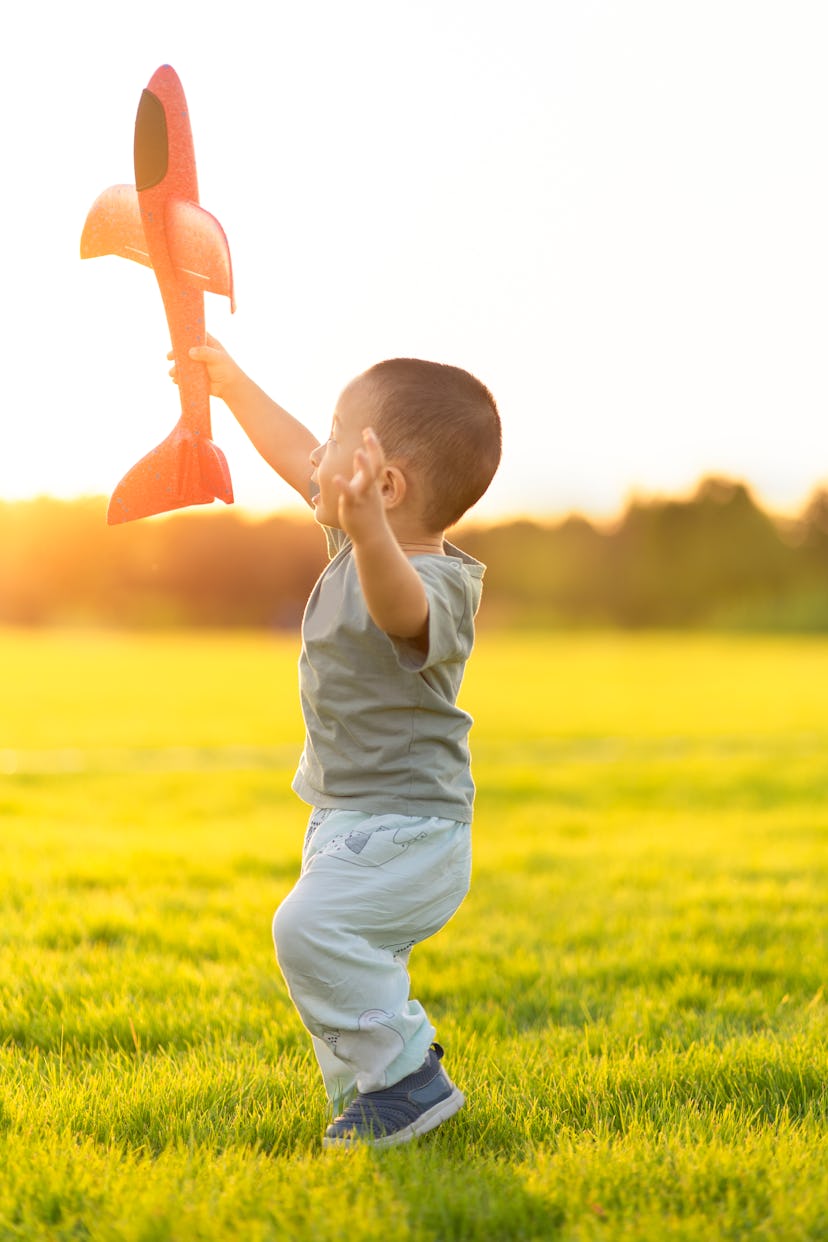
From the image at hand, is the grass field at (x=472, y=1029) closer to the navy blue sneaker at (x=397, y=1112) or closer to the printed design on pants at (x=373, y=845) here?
the navy blue sneaker at (x=397, y=1112)

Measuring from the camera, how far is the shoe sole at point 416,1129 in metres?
2.47

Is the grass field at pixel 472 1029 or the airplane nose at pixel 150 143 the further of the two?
the airplane nose at pixel 150 143

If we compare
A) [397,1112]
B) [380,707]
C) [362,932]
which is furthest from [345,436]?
[397,1112]

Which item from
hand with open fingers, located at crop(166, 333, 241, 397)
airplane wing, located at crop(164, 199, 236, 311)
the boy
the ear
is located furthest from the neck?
airplane wing, located at crop(164, 199, 236, 311)

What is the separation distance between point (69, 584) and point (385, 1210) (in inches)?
1446

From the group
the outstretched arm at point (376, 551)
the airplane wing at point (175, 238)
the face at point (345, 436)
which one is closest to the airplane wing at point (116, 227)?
the airplane wing at point (175, 238)

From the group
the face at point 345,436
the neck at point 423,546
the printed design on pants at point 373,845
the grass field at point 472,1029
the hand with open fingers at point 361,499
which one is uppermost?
the face at point 345,436

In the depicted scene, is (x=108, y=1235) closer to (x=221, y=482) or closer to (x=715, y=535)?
(x=221, y=482)

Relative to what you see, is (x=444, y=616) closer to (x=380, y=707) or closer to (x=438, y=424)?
(x=380, y=707)

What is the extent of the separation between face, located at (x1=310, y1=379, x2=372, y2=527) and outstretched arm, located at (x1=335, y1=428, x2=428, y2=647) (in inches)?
9.9

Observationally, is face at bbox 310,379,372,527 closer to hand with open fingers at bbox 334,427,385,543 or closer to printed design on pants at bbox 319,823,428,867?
hand with open fingers at bbox 334,427,385,543

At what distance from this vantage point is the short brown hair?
2.42 metres

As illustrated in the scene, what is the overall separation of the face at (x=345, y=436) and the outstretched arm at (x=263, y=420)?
42cm

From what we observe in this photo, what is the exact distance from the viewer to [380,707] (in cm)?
254
